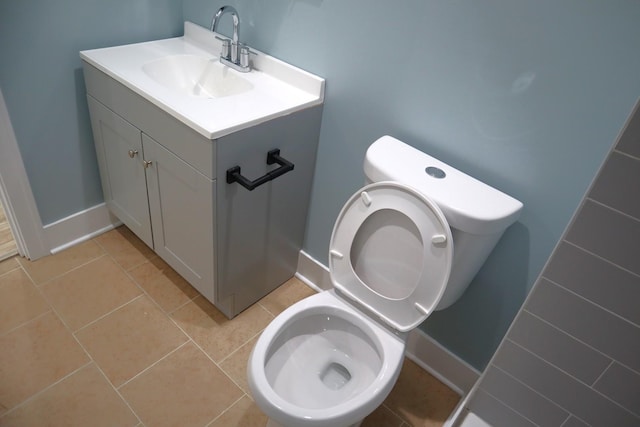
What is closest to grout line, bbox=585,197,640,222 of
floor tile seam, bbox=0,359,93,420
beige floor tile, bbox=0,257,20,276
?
floor tile seam, bbox=0,359,93,420

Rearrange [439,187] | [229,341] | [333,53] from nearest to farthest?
[439,187], [333,53], [229,341]

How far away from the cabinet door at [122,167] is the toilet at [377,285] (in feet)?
2.53

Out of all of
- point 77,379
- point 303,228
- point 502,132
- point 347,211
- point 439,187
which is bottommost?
point 77,379

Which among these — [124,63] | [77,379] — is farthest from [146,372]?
[124,63]

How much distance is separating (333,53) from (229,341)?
3.55ft

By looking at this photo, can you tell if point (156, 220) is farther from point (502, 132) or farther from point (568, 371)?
point (568, 371)

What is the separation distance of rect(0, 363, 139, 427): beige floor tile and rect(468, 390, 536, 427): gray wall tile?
40.4 inches

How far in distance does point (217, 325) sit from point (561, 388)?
1.16 m

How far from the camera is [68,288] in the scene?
5.66 ft

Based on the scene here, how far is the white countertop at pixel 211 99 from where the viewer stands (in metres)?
1.23

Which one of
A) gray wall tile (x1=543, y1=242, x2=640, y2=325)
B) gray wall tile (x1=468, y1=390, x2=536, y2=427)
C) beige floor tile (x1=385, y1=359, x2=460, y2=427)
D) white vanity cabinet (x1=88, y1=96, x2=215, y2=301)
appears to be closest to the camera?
gray wall tile (x1=543, y1=242, x2=640, y2=325)

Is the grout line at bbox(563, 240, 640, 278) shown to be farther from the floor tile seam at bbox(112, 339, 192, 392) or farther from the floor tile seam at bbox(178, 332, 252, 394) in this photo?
the floor tile seam at bbox(112, 339, 192, 392)

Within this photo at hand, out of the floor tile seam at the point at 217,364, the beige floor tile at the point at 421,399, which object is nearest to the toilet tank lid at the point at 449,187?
the beige floor tile at the point at 421,399

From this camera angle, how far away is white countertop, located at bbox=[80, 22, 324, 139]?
4.05ft
